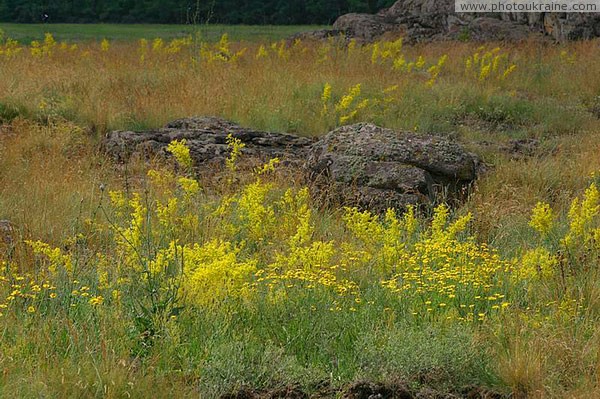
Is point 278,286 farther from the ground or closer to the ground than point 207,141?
farther from the ground

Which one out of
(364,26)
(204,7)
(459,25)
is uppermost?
(459,25)

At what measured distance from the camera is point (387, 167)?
25.9ft

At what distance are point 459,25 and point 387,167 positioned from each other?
20.8 meters

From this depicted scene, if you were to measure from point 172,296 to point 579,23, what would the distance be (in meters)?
22.6

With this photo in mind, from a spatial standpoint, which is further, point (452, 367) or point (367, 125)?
point (367, 125)

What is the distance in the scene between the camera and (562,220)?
7012 millimetres

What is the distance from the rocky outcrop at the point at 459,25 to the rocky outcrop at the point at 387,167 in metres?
16.5

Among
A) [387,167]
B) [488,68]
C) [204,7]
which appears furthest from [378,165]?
[204,7]

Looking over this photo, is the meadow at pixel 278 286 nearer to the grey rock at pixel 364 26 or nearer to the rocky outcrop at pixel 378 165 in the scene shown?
the rocky outcrop at pixel 378 165

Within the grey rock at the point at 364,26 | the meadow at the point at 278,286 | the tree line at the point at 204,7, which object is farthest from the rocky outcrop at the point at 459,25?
the tree line at the point at 204,7

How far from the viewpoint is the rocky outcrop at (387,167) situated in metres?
7.71

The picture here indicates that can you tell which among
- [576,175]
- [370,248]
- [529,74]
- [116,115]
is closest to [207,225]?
[370,248]

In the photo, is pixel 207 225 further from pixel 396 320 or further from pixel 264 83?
pixel 264 83

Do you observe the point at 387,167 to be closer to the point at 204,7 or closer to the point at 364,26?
the point at 364,26
